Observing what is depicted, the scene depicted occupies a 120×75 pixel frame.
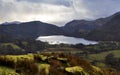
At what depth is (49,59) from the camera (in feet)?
95.0

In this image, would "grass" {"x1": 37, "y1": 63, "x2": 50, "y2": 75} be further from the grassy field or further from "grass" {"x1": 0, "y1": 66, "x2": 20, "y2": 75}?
"grass" {"x1": 0, "y1": 66, "x2": 20, "y2": 75}

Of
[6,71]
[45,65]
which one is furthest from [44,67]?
[6,71]

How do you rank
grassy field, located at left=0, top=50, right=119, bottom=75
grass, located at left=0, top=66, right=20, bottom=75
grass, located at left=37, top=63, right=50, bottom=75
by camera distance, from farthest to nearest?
grass, located at left=37, top=63, right=50, bottom=75 → grassy field, located at left=0, top=50, right=119, bottom=75 → grass, located at left=0, top=66, right=20, bottom=75

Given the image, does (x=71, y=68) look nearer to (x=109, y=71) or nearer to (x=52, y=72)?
(x=52, y=72)

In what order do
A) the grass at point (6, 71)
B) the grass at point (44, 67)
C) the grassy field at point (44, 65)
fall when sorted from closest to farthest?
the grass at point (6, 71)
the grassy field at point (44, 65)
the grass at point (44, 67)

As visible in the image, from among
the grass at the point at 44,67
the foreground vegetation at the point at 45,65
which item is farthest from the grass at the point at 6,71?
the grass at the point at 44,67

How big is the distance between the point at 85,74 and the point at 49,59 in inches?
157

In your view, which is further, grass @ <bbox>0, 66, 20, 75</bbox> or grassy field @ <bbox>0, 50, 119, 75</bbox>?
grassy field @ <bbox>0, 50, 119, 75</bbox>

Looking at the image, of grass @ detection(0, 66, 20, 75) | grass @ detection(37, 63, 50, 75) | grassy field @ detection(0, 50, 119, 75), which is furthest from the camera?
grass @ detection(37, 63, 50, 75)

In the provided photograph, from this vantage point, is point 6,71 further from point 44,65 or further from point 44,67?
point 44,65

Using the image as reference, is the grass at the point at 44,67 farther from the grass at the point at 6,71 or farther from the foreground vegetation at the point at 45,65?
the grass at the point at 6,71

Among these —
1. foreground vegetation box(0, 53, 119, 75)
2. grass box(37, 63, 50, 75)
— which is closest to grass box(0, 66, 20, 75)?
foreground vegetation box(0, 53, 119, 75)

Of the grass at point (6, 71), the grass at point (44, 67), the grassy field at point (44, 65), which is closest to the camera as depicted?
the grass at point (6, 71)

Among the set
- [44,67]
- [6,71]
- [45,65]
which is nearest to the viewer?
[6,71]
